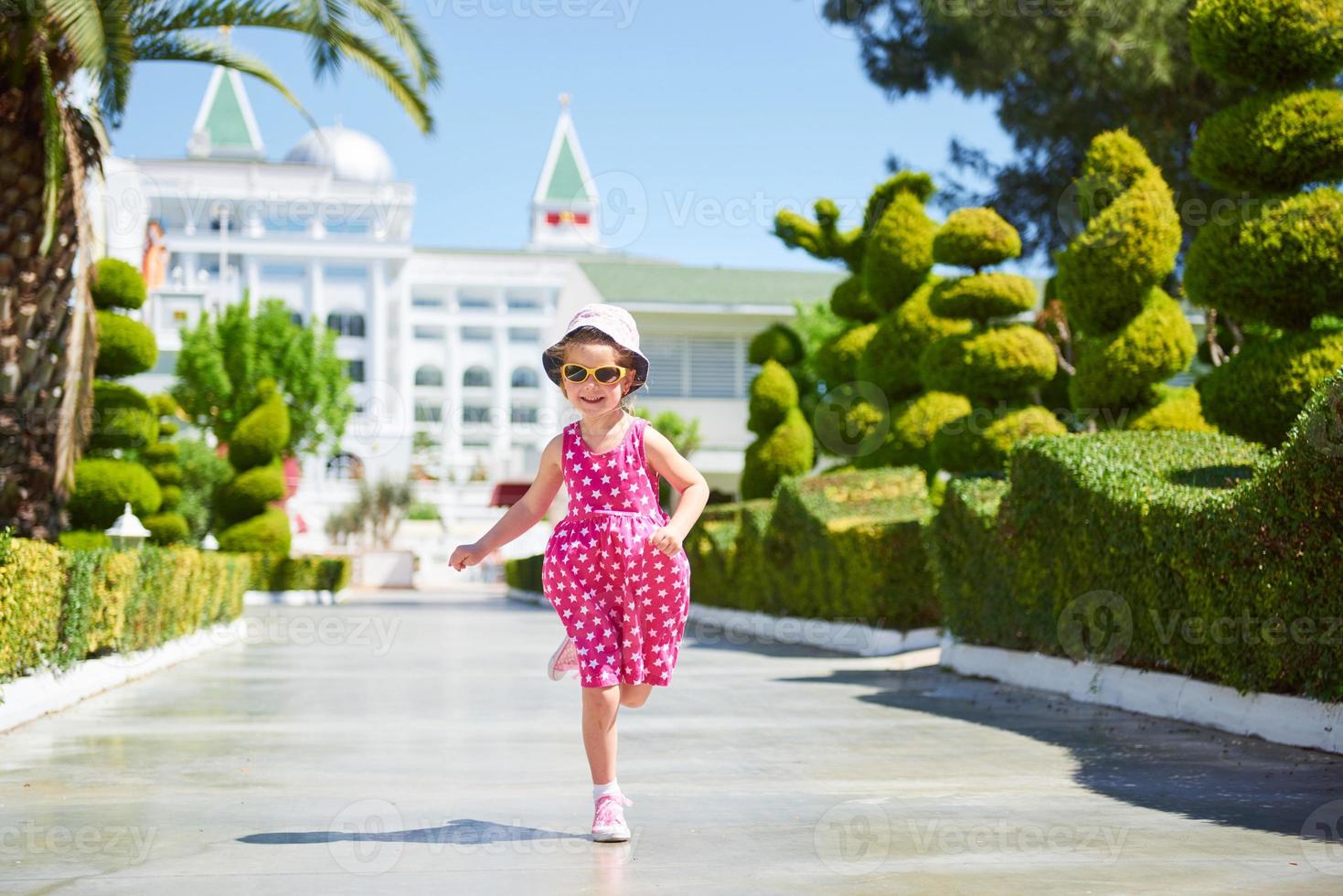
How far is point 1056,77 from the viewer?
28641 millimetres

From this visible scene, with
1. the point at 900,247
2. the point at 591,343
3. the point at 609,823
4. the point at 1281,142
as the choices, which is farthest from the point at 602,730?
the point at 900,247

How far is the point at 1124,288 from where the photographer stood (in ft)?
51.4

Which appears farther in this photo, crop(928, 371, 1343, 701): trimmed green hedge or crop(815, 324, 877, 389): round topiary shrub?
crop(815, 324, 877, 389): round topiary shrub

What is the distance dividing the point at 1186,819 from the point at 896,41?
2599 cm

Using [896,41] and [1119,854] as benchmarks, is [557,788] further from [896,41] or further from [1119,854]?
[896,41]

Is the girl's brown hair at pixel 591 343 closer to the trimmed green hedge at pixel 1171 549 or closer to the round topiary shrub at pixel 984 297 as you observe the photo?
the trimmed green hedge at pixel 1171 549

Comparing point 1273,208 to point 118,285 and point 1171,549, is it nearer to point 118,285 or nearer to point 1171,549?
point 1171,549

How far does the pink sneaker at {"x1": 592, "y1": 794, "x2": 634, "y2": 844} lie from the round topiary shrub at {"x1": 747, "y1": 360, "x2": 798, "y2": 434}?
24492mm

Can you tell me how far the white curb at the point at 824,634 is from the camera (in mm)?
17922

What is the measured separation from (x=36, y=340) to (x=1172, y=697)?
10.1m

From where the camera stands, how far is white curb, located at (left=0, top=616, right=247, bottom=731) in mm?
10125

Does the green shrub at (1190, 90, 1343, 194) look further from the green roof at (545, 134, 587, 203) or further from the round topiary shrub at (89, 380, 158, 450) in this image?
the green roof at (545, 134, 587, 203)

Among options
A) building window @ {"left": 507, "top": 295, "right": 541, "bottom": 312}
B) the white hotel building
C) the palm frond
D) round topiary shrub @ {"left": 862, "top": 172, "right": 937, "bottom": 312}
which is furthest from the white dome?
the palm frond

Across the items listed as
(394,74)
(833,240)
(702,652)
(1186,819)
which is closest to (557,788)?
(1186,819)
